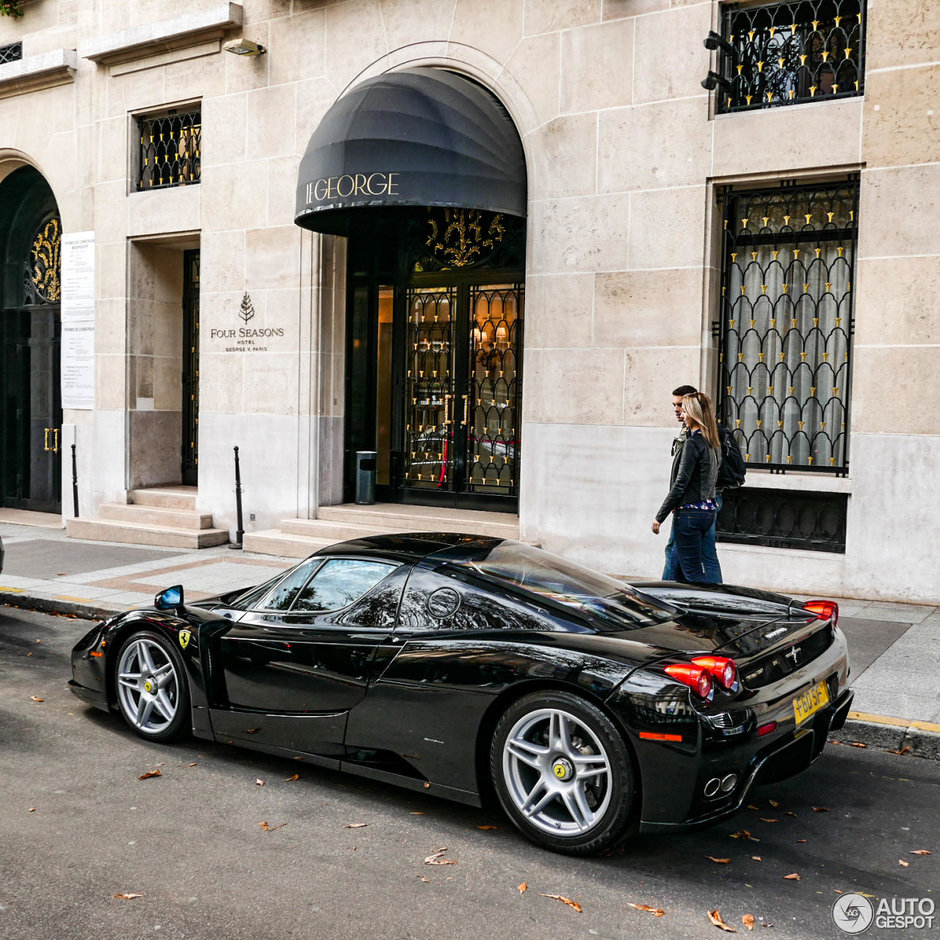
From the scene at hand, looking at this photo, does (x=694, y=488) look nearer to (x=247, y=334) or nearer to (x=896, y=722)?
(x=896, y=722)

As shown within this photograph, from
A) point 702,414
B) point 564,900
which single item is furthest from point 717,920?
point 702,414

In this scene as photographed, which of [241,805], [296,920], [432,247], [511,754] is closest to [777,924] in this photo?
[511,754]

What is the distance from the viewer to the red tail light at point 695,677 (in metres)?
4.08

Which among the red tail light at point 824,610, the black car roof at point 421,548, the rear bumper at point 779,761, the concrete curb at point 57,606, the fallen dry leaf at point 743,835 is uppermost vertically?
the black car roof at point 421,548

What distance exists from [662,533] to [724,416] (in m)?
1.44

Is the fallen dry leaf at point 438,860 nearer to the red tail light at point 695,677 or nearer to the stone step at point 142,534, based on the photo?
the red tail light at point 695,677

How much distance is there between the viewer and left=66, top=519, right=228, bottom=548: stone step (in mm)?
13680

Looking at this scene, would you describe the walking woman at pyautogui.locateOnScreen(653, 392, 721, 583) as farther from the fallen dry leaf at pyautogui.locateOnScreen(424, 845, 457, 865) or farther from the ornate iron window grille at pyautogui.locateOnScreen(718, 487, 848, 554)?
the fallen dry leaf at pyautogui.locateOnScreen(424, 845, 457, 865)

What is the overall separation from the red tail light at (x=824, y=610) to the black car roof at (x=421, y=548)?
1694mm

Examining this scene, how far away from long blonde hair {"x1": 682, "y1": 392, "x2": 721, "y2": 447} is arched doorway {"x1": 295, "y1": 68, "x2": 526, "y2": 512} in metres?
4.06

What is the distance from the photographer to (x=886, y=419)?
377 inches

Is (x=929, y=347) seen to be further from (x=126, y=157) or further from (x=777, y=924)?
(x=126, y=157)

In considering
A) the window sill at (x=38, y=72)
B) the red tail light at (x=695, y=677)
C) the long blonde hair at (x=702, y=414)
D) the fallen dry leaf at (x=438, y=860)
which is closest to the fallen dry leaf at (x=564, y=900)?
the fallen dry leaf at (x=438, y=860)

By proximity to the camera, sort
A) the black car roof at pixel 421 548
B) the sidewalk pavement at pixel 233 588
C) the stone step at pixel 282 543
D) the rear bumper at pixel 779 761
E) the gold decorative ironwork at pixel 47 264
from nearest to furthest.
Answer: the rear bumper at pixel 779 761, the black car roof at pixel 421 548, the sidewalk pavement at pixel 233 588, the stone step at pixel 282 543, the gold decorative ironwork at pixel 47 264
